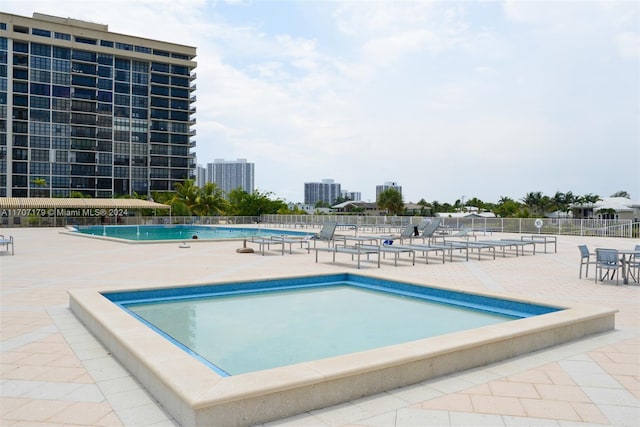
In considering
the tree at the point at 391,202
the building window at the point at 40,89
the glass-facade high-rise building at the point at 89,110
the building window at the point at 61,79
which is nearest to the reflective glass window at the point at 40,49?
the glass-facade high-rise building at the point at 89,110

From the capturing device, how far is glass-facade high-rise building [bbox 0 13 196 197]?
62250 millimetres

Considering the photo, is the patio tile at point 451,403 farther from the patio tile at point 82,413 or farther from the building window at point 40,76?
the building window at point 40,76

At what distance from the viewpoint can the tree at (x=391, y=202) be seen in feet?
233

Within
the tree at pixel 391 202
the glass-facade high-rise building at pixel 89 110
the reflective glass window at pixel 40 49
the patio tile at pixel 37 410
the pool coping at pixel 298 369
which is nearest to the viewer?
the pool coping at pixel 298 369

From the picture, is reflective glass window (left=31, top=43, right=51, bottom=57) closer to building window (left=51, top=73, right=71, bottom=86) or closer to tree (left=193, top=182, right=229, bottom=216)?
building window (left=51, top=73, right=71, bottom=86)

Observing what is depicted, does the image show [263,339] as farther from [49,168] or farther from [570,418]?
[49,168]

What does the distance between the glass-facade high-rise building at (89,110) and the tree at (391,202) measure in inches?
1219

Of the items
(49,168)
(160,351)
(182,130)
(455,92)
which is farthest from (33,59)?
(160,351)

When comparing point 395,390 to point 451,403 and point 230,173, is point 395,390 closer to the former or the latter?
point 451,403

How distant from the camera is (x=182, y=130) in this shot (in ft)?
244

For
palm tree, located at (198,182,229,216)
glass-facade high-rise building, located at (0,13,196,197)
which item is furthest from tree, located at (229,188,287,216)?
glass-facade high-rise building, located at (0,13,196,197)

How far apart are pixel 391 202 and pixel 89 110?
46.3m

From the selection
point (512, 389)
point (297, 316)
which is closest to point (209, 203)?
point (297, 316)

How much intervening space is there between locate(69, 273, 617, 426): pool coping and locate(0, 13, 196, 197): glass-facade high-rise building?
6517 cm
